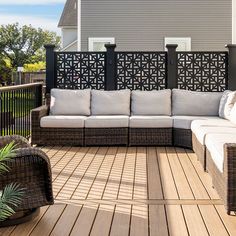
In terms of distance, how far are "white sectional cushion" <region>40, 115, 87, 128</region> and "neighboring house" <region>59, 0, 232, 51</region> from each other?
585 centimetres

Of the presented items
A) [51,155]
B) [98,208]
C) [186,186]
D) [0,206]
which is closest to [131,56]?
[51,155]

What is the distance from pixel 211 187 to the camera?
445 centimetres

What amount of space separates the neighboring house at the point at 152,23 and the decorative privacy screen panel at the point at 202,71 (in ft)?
14.2

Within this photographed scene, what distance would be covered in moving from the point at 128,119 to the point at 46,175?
367 cm

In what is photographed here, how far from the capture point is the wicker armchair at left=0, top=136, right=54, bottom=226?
327 centimetres

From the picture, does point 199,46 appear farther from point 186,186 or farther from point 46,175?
point 46,175

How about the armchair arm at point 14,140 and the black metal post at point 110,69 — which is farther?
the black metal post at point 110,69

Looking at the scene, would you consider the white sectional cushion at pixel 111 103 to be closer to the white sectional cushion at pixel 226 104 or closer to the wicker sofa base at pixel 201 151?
the white sectional cushion at pixel 226 104

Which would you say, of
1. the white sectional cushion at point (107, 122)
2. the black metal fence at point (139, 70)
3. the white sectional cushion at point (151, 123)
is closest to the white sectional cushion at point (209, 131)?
the white sectional cushion at point (151, 123)

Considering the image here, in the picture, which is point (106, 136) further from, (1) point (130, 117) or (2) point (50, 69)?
(2) point (50, 69)

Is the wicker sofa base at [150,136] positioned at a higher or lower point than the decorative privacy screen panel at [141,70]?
lower

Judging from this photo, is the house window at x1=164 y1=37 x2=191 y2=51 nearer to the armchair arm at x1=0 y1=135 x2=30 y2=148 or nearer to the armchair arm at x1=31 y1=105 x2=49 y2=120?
the armchair arm at x1=31 y1=105 x2=49 y2=120

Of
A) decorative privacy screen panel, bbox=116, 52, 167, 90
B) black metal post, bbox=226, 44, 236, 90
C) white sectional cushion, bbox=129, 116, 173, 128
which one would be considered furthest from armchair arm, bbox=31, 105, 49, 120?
black metal post, bbox=226, 44, 236, 90

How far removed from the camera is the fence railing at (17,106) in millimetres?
6051
